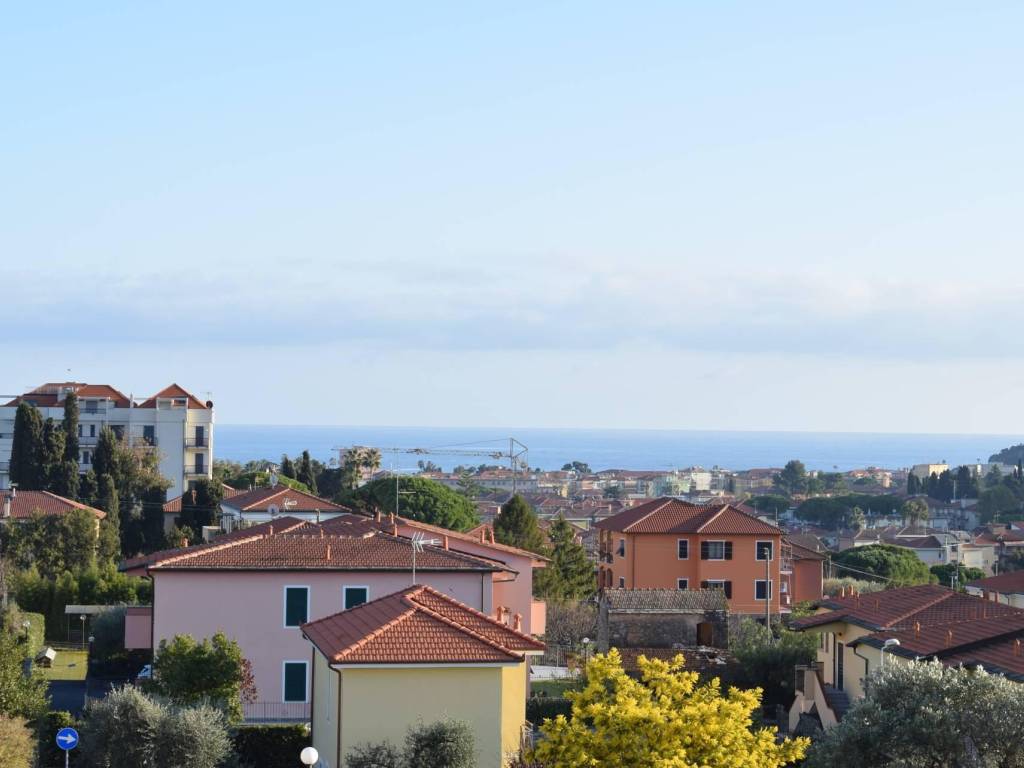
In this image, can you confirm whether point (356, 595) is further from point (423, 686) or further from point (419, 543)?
point (423, 686)

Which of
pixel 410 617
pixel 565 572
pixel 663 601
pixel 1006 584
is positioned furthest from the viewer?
pixel 565 572

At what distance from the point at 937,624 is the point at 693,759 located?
1687 cm

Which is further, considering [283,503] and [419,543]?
[283,503]

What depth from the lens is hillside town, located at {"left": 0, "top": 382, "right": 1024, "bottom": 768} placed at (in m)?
23.6

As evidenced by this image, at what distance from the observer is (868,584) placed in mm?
76750

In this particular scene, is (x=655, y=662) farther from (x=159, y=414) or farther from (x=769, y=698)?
(x=159, y=414)

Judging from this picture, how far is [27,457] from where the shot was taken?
8262 cm

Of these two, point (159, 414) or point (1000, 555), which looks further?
point (1000, 555)

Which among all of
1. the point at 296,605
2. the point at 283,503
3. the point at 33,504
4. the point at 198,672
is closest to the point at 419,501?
the point at 283,503

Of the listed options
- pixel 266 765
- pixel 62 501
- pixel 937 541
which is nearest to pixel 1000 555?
pixel 937 541

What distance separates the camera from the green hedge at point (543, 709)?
117ft

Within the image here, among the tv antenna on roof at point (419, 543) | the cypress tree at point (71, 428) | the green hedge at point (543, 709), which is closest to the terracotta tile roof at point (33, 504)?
the cypress tree at point (71, 428)

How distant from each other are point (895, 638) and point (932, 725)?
9.01 m

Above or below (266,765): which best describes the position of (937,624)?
above
